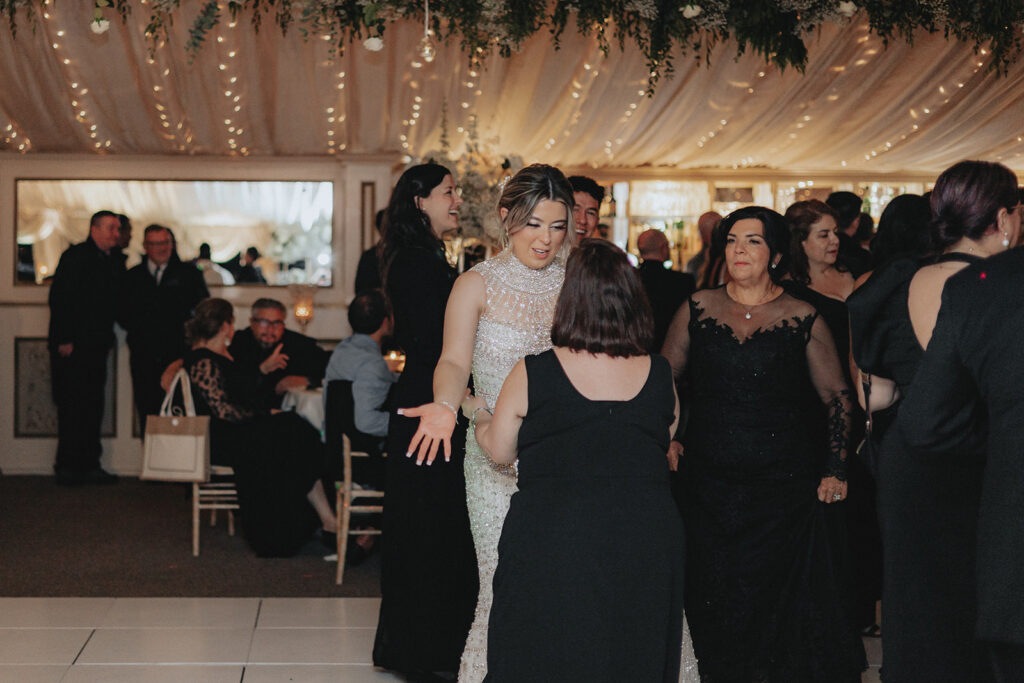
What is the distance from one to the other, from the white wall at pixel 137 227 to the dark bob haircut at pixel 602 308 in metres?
5.98

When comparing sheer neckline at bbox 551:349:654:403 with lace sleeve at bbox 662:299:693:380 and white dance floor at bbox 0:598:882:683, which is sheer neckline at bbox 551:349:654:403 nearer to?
lace sleeve at bbox 662:299:693:380

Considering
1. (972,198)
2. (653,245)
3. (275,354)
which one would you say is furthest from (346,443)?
(972,198)

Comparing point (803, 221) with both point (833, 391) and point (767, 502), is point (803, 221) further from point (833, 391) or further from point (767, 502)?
point (767, 502)

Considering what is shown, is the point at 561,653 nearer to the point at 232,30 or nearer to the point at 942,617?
the point at 942,617

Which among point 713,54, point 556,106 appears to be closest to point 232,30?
point 556,106

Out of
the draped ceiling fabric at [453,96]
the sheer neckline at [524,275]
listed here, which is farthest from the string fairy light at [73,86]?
the sheer neckline at [524,275]

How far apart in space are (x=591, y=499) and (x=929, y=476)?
0.95 meters

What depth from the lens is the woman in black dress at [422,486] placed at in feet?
11.4

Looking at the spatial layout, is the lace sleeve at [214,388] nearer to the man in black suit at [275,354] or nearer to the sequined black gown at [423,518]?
the man in black suit at [275,354]

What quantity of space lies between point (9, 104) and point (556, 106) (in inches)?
149

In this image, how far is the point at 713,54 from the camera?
725 cm

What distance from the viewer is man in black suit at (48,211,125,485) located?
24.7ft

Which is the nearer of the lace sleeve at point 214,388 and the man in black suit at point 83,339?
the lace sleeve at point 214,388

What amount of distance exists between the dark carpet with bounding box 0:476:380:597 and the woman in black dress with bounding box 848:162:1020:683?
278 centimetres
